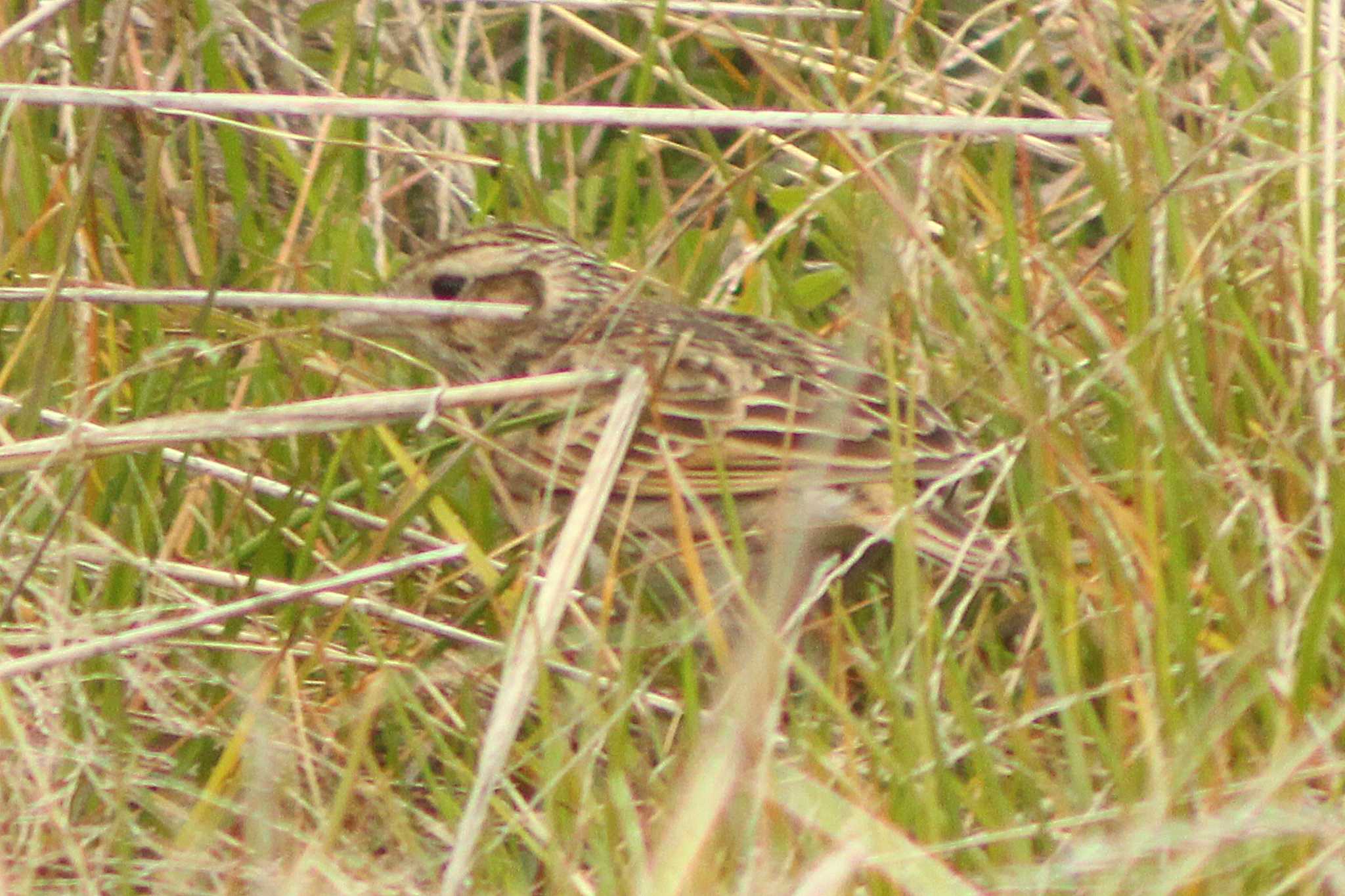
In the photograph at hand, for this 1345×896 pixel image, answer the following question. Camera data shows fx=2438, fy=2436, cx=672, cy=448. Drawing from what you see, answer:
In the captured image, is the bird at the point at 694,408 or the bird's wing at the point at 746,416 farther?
the bird's wing at the point at 746,416

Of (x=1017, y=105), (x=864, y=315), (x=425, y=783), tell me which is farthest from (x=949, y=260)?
(x=864, y=315)

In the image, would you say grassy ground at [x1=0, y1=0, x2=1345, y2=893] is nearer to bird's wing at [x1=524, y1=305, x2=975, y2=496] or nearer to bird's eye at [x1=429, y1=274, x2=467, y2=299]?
bird's wing at [x1=524, y1=305, x2=975, y2=496]

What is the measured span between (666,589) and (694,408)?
0.35m

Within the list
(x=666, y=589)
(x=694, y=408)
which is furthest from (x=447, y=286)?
(x=666, y=589)

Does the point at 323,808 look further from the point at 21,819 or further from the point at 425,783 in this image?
the point at 21,819

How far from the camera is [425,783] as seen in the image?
3848 millimetres

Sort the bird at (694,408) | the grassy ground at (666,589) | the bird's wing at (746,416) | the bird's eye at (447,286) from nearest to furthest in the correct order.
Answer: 1. the grassy ground at (666,589)
2. the bird at (694,408)
3. the bird's wing at (746,416)
4. the bird's eye at (447,286)

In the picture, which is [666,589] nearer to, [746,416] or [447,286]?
[746,416]

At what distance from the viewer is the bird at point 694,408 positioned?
4.14m

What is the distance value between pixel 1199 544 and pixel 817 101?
1.88 meters

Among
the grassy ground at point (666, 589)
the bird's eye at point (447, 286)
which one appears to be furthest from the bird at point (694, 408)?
the grassy ground at point (666, 589)

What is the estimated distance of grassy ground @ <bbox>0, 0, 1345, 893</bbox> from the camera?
131 inches

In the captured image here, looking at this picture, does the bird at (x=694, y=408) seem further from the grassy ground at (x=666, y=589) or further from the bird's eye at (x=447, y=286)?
the grassy ground at (x=666, y=589)

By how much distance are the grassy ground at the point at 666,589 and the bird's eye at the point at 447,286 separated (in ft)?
0.91
